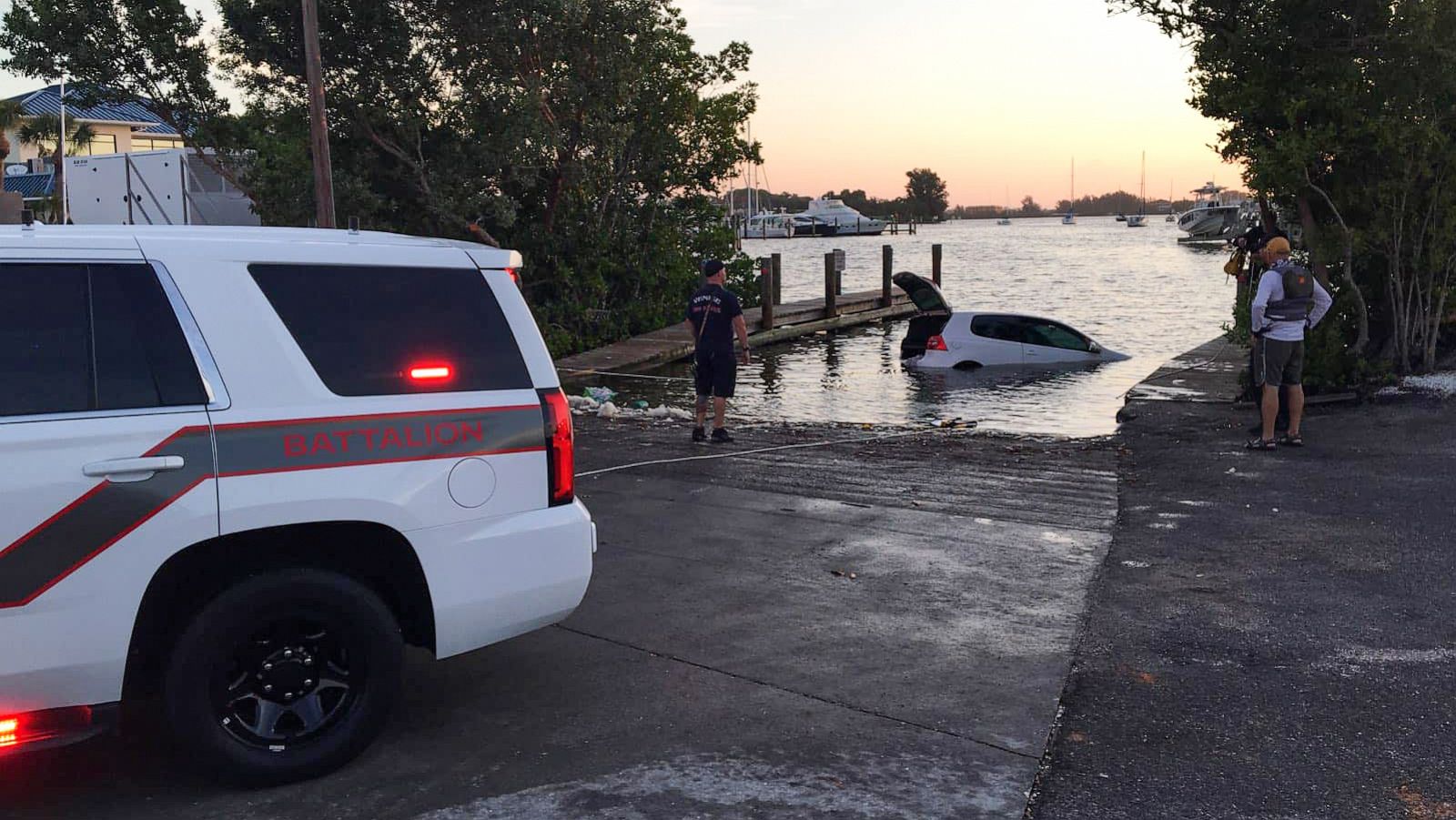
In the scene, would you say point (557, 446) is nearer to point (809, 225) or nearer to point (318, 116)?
point (318, 116)

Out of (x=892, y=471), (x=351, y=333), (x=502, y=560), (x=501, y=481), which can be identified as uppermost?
(x=351, y=333)

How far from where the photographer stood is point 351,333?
443 cm

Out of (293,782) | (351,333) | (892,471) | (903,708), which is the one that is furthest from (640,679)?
(892,471)

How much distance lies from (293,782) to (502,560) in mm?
1023

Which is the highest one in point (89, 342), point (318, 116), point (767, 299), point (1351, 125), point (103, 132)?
point (103, 132)

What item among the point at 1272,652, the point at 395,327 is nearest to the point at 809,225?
the point at 1272,652

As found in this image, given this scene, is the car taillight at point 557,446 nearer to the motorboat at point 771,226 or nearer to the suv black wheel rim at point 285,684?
the suv black wheel rim at point 285,684

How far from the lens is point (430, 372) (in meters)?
4.52

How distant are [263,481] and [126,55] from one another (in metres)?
25.5

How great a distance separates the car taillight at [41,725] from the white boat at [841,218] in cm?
16497

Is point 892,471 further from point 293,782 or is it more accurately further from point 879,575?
point 293,782

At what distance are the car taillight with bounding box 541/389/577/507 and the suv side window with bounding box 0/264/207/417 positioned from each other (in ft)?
3.94

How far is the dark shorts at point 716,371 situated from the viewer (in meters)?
12.8

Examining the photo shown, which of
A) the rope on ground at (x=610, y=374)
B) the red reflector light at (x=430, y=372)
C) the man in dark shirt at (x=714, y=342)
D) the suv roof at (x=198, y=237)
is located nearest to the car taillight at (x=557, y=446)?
the red reflector light at (x=430, y=372)
